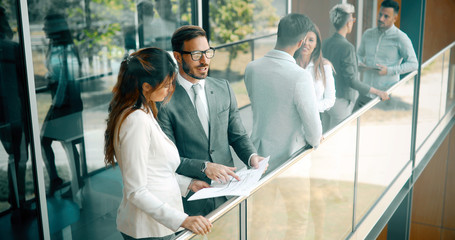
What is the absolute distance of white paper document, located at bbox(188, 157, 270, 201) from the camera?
1942mm

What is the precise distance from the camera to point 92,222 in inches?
145

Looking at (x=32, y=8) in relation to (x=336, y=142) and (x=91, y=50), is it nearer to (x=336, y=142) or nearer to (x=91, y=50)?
(x=91, y=50)

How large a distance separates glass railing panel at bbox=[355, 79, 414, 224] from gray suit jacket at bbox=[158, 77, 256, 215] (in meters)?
1.78

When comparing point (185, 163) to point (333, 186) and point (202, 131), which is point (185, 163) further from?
point (333, 186)

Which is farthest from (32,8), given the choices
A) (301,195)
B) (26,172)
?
(301,195)

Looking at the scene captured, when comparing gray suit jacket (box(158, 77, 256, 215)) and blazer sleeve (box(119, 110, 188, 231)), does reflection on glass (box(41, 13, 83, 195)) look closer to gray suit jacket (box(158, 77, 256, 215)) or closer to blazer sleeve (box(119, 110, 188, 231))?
gray suit jacket (box(158, 77, 256, 215))

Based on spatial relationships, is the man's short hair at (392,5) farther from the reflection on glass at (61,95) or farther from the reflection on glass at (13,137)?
the reflection on glass at (13,137)

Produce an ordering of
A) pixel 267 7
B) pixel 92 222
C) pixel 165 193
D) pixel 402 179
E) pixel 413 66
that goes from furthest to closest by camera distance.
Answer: pixel 267 7
pixel 402 179
pixel 413 66
pixel 92 222
pixel 165 193

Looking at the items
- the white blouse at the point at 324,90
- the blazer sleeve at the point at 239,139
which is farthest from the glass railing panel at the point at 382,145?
the blazer sleeve at the point at 239,139

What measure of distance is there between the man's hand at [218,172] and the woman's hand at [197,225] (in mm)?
373

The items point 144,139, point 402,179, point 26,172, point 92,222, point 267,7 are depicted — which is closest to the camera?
point 144,139

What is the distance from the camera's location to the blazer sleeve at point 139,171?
1729mm

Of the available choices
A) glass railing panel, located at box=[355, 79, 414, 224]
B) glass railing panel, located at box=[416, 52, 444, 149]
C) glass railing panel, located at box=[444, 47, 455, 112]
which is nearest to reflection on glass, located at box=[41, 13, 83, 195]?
glass railing panel, located at box=[355, 79, 414, 224]

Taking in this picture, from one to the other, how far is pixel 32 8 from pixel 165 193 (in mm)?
1687
